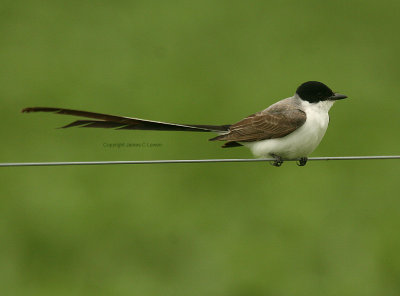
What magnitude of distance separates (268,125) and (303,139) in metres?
0.31

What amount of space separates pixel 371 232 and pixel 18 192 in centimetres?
412

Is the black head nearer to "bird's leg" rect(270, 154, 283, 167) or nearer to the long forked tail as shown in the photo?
"bird's leg" rect(270, 154, 283, 167)

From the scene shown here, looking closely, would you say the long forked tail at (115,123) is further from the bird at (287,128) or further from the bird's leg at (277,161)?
the bird's leg at (277,161)

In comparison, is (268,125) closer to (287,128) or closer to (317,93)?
(287,128)

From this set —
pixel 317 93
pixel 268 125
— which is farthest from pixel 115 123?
pixel 317 93

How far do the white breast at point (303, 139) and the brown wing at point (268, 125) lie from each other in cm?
4

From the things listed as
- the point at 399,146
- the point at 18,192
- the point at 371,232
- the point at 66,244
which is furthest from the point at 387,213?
the point at 18,192

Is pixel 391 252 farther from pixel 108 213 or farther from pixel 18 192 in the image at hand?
pixel 18 192

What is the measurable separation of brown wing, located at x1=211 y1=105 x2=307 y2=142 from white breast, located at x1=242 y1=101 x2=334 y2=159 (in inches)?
1.6

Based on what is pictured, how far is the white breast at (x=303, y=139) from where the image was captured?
247 inches

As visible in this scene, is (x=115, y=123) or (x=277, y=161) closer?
(x=115, y=123)

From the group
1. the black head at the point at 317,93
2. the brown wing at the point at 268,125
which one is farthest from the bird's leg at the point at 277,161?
the black head at the point at 317,93

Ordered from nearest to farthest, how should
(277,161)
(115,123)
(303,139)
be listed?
1. (115,123)
2. (303,139)
3. (277,161)

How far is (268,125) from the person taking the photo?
6.42 meters
